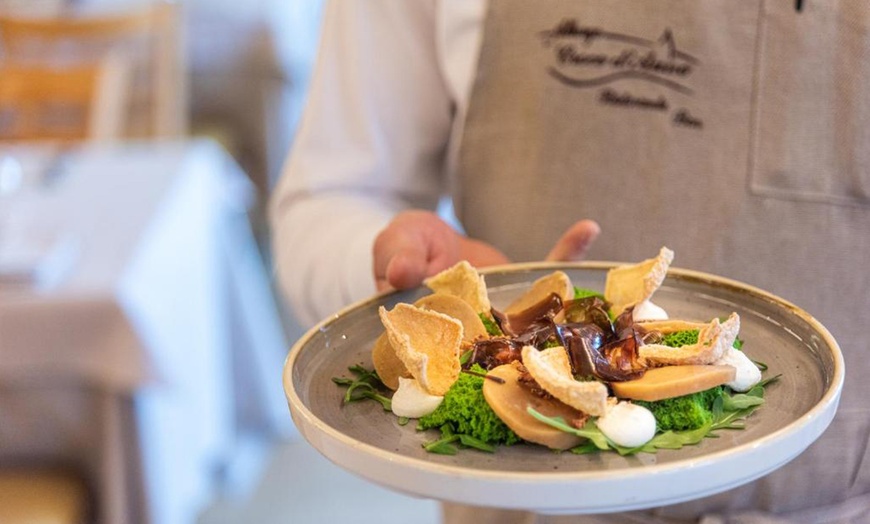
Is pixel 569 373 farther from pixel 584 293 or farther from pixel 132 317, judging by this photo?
pixel 132 317

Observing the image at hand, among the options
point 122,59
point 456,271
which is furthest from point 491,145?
point 122,59

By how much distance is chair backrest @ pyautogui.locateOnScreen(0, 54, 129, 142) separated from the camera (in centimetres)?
248

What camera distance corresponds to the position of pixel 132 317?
1.53 m

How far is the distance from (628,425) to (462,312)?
0.57ft

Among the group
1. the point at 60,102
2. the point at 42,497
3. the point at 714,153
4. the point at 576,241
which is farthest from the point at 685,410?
the point at 60,102

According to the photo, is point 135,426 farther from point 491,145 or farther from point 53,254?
point 491,145

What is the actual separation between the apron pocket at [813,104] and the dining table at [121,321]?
1096 millimetres

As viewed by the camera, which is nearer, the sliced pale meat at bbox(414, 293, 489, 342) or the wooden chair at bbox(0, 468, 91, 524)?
the sliced pale meat at bbox(414, 293, 489, 342)

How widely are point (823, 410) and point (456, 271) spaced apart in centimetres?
29

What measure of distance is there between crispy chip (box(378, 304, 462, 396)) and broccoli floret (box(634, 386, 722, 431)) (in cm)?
12

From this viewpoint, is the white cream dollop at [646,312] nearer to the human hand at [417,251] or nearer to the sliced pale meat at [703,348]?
the sliced pale meat at [703,348]

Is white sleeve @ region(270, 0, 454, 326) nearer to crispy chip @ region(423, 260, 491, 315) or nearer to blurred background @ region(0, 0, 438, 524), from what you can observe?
crispy chip @ region(423, 260, 491, 315)

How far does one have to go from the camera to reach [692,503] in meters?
0.82

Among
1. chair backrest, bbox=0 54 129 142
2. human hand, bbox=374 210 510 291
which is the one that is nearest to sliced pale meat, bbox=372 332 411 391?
human hand, bbox=374 210 510 291
